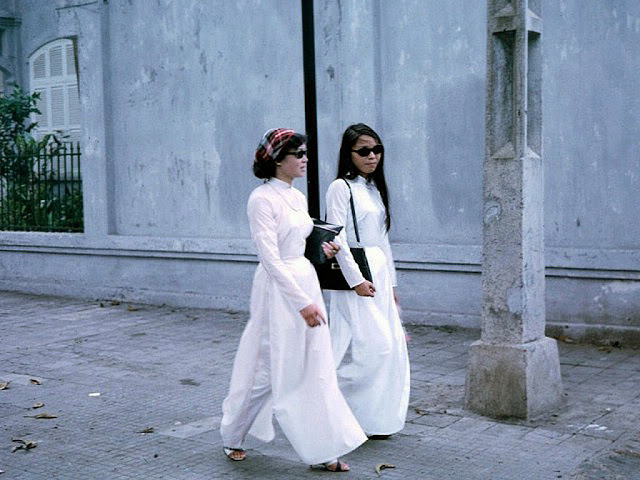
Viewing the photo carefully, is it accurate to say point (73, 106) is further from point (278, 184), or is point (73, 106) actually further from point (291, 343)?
point (291, 343)

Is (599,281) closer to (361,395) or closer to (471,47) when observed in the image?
(471,47)

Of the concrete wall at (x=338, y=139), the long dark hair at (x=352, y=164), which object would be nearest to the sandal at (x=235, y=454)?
the long dark hair at (x=352, y=164)

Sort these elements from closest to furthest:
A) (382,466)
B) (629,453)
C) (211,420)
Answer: (382,466) < (629,453) < (211,420)

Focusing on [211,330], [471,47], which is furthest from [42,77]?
[471,47]

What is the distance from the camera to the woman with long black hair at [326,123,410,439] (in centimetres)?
599

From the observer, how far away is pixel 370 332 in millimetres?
5992

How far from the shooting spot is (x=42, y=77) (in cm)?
1848

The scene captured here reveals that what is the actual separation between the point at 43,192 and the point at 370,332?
30.4 ft

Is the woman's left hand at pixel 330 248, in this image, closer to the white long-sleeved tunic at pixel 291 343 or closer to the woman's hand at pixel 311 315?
the white long-sleeved tunic at pixel 291 343

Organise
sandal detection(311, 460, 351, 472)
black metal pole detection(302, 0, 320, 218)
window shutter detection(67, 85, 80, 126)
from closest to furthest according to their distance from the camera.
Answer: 1. sandal detection(311, 460, 351, 472)
2. black metal pole detection(302, 0, 320, 218)
3. window shutter detection(67, 85, 80, 126)

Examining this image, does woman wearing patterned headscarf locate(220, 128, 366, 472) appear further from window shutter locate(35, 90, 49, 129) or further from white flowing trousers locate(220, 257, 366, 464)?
window shutter locate(35, 90, 49, 129)

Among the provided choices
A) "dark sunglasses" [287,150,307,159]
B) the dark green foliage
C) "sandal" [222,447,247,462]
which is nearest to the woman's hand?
"dark sunglasses" [287,150,307,159]

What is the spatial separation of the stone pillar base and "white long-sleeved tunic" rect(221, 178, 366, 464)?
4.68 ft

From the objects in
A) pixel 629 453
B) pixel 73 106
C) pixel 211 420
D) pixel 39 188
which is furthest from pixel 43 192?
pixel 629 453
